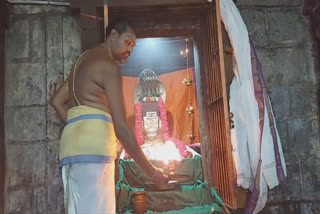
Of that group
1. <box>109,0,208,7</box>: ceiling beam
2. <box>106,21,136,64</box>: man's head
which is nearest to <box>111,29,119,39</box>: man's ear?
<box>106,21,136,64</box>: man's head

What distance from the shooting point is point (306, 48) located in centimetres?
465

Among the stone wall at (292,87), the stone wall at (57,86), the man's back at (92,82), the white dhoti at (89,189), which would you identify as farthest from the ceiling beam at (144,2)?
the white dhoti at (89,189)

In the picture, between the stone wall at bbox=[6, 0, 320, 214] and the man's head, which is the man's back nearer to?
the man's head

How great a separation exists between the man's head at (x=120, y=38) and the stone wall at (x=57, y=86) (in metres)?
1.83

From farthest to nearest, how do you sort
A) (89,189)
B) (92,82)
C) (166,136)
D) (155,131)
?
(166,136)
(155,131)
(92,82)
(89,189)

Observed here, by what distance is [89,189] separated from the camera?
2.35 m

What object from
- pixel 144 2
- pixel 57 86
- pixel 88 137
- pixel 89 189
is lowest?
pixel 89 189

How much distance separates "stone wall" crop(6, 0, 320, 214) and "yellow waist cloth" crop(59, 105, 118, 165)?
1.97 meters

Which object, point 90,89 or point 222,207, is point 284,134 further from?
point 90,89

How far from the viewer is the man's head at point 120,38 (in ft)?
9.05

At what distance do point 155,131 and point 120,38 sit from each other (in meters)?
3.02

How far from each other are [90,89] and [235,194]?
7.03 ft

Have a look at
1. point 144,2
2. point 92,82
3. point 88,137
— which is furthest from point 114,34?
point 144,2

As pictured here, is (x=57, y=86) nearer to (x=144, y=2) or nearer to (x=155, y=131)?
(x=144, y=2)
